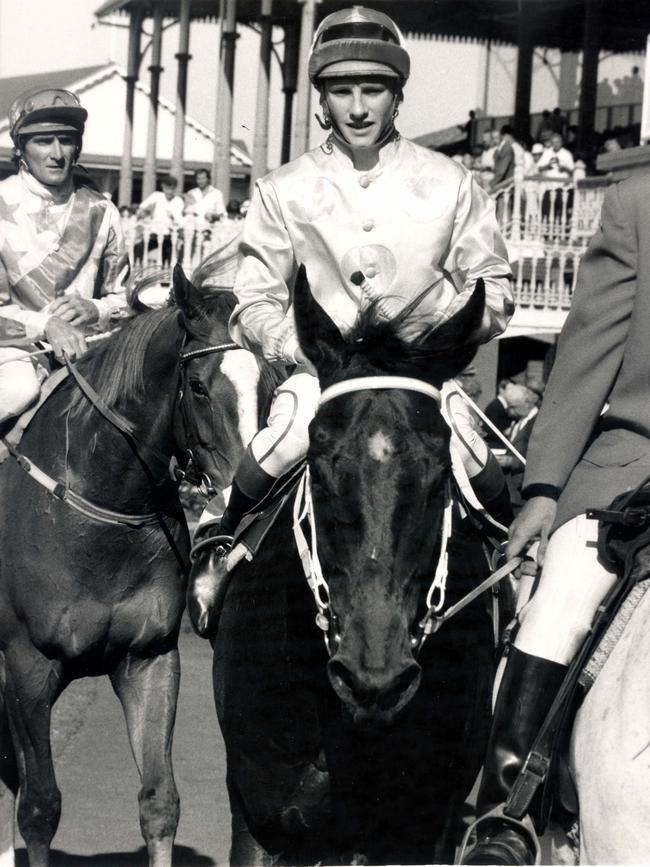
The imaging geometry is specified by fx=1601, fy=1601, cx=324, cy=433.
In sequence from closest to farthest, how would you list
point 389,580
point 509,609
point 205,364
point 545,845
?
point 389,580 → point 509,609 → point 205,364 → point 545,845

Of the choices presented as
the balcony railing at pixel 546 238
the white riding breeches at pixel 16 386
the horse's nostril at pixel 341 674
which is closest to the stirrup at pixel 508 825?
the horse's nostril at pixel 341 674

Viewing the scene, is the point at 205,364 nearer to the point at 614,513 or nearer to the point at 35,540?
the point at 35,540

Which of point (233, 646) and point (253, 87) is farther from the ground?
point (233, 646)

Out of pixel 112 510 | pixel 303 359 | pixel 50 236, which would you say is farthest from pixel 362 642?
pixel 50 236

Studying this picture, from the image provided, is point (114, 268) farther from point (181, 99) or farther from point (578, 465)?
point (181, 99)

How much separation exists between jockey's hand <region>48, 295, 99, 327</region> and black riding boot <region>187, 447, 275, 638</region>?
5.01ft

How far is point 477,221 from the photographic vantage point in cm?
451

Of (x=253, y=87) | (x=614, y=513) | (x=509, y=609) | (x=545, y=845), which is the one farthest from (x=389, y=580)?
(x=253, y=87)

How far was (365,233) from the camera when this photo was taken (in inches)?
175

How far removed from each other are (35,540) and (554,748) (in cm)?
269

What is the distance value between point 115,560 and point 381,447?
2.35 metres

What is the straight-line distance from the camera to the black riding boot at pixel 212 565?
14.5 feet

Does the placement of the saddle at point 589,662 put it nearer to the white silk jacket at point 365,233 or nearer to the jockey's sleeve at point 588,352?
the jockey's sleeve at point 588,352

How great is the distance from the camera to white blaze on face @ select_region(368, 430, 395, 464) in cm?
336
